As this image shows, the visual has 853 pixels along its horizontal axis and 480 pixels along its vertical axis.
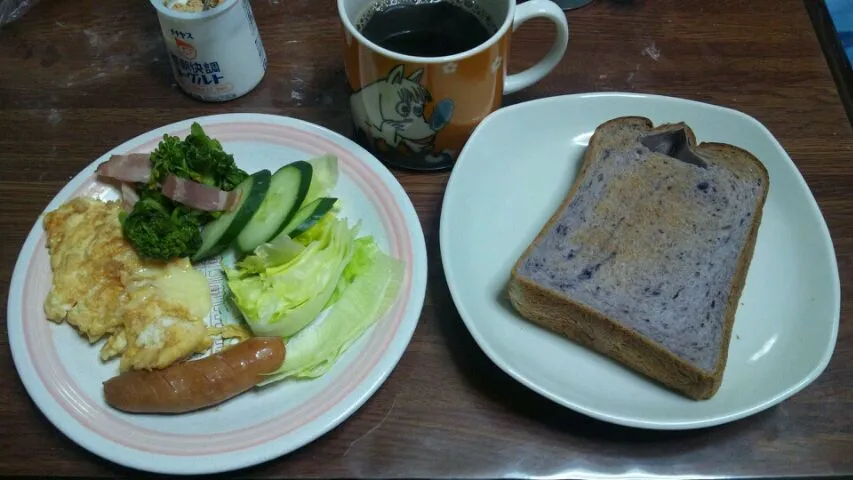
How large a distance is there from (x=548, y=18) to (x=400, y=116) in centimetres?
44

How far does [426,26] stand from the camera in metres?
1.60

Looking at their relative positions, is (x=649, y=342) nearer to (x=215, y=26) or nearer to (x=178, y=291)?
(x=178, y=291)

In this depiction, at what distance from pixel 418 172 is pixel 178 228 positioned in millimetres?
624

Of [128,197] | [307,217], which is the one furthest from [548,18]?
[128,197]

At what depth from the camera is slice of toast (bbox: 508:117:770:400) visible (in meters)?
1.35

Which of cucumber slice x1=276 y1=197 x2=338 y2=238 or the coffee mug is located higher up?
the coffee mug

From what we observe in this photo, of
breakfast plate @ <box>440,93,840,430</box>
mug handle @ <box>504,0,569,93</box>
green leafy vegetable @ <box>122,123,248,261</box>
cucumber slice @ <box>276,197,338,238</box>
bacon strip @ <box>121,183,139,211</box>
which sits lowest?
breakfast plate @ <box>440,93,840,430</box>

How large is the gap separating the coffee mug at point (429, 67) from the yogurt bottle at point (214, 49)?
0.33 meters

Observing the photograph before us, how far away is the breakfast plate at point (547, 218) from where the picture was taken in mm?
1311

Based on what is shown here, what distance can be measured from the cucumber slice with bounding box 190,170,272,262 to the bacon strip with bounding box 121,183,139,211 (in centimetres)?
19

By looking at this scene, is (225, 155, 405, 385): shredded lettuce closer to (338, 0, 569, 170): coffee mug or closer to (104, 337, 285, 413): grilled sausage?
(104, 337, 285, 413): grilled sausage

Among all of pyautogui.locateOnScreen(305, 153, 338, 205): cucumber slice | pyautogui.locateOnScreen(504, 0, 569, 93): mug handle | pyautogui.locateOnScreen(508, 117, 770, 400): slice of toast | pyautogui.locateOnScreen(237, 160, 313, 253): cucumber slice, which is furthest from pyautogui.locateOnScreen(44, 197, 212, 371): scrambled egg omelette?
pyautogui.locateOnScreen(504, 0, 569, 93): mug handle

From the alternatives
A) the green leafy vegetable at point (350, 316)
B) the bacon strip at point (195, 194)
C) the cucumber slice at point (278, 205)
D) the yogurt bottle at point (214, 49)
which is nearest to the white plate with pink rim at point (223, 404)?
the green leafy vegetable at point (350, 316)

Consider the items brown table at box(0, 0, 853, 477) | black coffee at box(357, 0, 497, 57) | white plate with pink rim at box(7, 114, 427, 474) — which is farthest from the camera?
black coffee at box(357, 0, 497, 57)
